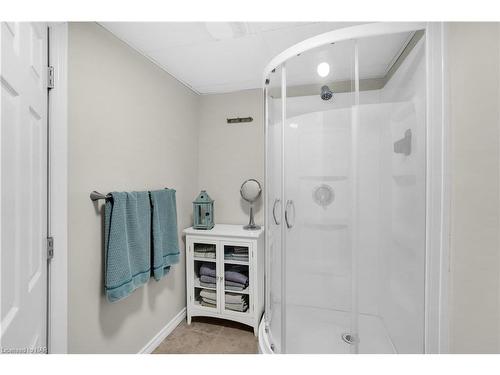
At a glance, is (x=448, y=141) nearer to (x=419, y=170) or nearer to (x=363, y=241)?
(x=419, y=170)

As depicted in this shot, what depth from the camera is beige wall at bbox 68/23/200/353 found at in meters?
1.10

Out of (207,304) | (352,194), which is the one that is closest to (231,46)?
(352,194)

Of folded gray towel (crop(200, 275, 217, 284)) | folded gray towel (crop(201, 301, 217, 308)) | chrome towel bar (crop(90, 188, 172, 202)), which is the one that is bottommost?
folded gray towel (crop(201, 301, 217, 308))

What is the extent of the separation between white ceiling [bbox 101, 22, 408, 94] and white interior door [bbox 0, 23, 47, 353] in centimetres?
56

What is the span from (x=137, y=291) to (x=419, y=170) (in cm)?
176

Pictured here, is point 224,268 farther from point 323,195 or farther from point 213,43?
point 213,43

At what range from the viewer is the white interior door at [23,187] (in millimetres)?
646

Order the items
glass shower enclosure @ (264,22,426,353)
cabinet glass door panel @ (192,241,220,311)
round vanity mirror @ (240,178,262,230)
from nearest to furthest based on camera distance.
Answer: glass shower enclosure @ (264,22,426,353), cabinet glass door panel @ (192,241,220,311), round vanity mirror @ (240,178,262,230)

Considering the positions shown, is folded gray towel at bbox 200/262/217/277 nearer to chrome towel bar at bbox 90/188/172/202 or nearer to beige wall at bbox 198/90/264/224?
beige wall at bbox 198/90/264/224

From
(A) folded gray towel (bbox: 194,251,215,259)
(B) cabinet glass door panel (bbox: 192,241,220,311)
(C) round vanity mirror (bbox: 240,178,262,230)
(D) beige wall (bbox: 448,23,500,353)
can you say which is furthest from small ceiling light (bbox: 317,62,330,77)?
(A) folded gray towel (bbox: 194,251,215,259)

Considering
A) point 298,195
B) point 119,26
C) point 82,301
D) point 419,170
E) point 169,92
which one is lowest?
point 82,301
